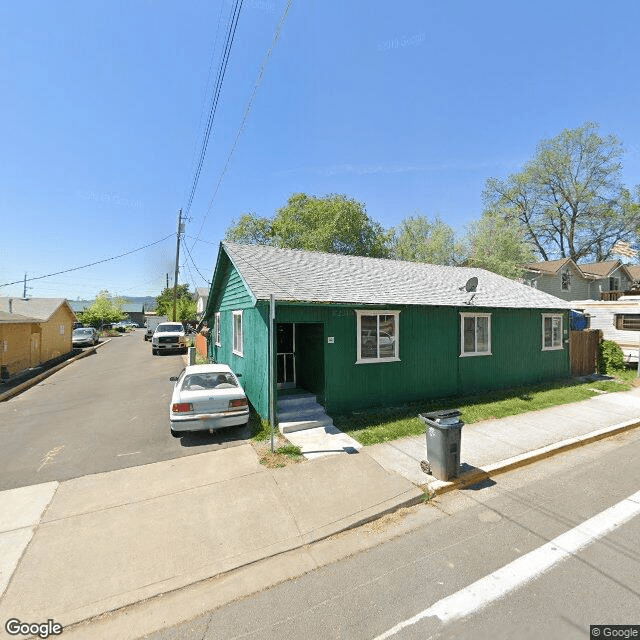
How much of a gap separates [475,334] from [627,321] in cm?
1303

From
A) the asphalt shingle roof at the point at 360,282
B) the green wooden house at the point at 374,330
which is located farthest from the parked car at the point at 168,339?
the asphalt shingle roof at the point at 360,282

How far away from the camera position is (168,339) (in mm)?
25328

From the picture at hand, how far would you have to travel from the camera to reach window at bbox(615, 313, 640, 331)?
17469 mm

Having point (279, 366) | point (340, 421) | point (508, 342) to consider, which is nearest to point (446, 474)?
point (340, 421)

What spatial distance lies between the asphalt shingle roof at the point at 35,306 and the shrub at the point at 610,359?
1219 inches

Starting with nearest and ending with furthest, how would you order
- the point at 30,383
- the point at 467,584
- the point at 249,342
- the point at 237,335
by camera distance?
the point at 467,584 < the point at 249,342 < the point at 237,335 < the point at 30,383

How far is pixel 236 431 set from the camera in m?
8.45

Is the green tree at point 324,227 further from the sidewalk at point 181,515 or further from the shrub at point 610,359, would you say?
the sidewalk at point 181,515

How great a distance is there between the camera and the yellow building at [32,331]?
54.0 ft

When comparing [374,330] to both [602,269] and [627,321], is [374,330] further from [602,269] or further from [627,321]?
[602,269]

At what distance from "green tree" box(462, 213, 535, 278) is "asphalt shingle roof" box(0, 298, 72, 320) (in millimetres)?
32514

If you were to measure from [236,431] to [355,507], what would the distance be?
425 centimetres

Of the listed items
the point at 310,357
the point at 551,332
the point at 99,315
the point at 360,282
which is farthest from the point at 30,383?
the point at 99,315

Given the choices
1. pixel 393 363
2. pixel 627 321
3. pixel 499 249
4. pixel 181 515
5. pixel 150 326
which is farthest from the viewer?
pixel 150 326
